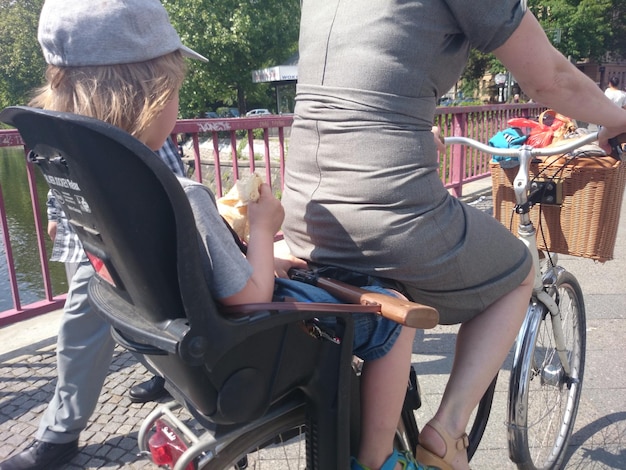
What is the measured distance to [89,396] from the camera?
7.92 feet

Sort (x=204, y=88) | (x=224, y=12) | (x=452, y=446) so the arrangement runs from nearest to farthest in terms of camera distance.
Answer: (x=452, y=446) → (x=224, y=12) → (x=204, y=88)

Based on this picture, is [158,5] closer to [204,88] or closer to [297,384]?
[297,384]

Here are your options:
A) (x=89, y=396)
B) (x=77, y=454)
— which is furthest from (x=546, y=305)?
(x=77, y=454)

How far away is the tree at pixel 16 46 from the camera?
1684 inches

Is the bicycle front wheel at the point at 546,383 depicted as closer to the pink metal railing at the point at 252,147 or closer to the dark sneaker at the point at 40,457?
the dark sneaker at the point at 40,457

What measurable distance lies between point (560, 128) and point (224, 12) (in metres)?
32.5

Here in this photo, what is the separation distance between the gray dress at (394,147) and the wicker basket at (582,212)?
738mm

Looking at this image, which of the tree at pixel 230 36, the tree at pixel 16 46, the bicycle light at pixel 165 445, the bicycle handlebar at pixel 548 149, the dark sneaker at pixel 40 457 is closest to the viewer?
the bicycle light at pixel 165 445

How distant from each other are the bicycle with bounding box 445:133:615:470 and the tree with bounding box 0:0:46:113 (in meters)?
45.2

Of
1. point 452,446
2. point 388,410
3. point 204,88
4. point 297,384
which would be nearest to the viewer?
point 297,384

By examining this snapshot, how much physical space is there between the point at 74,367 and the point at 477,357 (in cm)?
169

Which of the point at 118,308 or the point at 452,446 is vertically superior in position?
the point at 118,308

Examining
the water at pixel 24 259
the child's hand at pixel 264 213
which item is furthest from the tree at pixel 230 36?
the child's hand at pixel 264 213

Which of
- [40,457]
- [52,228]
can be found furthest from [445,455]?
[52,228]
